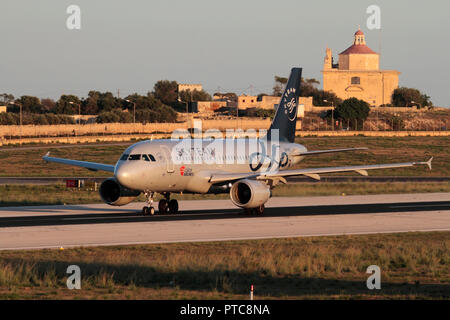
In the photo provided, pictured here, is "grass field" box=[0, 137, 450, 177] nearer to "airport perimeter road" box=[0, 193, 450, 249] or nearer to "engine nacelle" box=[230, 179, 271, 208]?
"airport perimeter road" box=[0, 193, 450, 249]

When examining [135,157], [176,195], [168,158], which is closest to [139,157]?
[135,157]

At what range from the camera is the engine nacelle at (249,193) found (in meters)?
42.7

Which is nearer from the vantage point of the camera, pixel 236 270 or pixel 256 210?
pixel 236 270

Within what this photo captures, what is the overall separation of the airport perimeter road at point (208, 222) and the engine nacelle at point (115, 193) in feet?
2.78

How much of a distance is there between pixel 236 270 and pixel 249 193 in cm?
1765

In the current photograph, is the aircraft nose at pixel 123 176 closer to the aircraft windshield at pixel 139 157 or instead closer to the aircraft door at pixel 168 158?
the aircraft windshield at pixel 139 157

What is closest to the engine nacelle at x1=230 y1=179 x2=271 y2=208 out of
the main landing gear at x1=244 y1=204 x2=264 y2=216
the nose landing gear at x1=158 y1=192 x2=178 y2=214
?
the main landing gear at x1=244 y1=204 x2=264 y2=216

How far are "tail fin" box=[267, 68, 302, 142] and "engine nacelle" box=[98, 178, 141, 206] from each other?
42.1 feet

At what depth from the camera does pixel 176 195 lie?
59375 mm

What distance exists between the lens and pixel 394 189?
212ft

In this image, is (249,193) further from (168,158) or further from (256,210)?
(168,158)

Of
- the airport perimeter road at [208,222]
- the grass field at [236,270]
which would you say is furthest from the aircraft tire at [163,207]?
the grass field at [236,270]

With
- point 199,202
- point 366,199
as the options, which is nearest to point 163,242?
point 199,202
